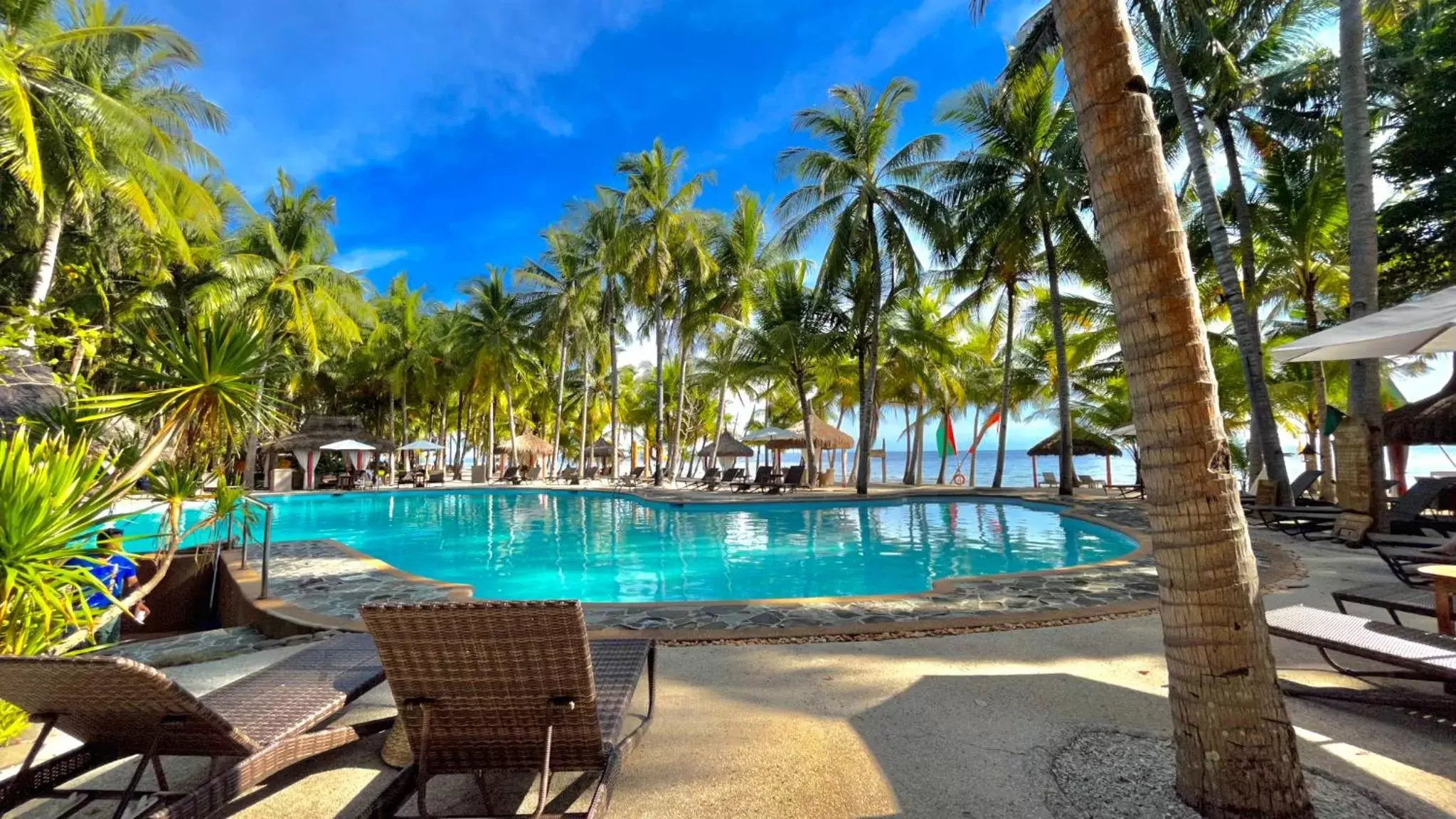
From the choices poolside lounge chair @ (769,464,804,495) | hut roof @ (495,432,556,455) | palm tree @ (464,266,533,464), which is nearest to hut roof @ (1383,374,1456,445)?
poolside lounge chair @ (769,464,804,495)

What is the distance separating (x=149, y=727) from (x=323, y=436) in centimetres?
2819

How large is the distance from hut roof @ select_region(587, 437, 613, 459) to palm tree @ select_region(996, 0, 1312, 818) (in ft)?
118

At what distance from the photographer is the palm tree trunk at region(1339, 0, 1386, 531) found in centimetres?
758

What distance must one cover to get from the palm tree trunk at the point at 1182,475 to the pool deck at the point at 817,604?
2.50 metres

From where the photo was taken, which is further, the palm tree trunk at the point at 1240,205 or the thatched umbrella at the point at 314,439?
the thatched umbrella at the point at 314,439

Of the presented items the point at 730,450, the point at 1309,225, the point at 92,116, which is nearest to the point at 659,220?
the point at 730,450

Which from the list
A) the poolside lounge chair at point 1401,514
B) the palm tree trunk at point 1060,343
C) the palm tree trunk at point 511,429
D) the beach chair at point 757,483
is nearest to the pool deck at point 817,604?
the poolside lounge chair at point 1401,514

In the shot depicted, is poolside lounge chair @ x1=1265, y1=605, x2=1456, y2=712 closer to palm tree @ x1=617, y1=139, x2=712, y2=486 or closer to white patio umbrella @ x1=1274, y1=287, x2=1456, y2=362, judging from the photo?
white patio umbrella @ x1=1274, y1=287, x2=1456, y2=362

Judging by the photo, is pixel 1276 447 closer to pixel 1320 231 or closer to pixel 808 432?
pixel 1320 231

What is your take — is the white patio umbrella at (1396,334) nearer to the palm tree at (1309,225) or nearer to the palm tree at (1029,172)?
the palm tree at (1309,225)

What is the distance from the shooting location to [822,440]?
79.8 feet

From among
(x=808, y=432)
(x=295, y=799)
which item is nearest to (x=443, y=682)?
(x=295, y=799)

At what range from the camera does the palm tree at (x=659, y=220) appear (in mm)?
20734

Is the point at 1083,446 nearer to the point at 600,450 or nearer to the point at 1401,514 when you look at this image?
the point at 1401,514
